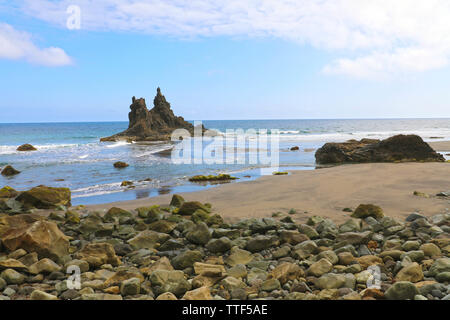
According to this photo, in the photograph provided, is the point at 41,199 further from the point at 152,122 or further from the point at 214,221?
the point at 152,122

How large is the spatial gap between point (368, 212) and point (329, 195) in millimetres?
2389

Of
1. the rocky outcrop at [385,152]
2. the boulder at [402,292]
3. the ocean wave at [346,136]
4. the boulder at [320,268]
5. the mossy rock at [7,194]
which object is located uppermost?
the ocean wave at [346,136]

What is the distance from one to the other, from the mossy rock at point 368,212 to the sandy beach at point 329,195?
0.27 metres

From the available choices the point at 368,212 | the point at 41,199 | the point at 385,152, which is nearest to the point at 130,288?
the point at 368,212

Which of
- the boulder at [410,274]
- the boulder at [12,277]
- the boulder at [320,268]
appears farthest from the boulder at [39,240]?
the boulder at [410,274]

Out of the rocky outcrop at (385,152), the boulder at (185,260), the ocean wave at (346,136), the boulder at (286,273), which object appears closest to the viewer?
the boulder at (286,273)

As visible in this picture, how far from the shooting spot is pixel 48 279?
14.4ft

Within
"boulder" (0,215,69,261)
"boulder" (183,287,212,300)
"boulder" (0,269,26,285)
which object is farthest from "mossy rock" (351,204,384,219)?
"boulder" (0,269,26,285)

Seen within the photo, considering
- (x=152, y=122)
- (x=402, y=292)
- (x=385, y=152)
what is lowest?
Result: (x=402, y=292)

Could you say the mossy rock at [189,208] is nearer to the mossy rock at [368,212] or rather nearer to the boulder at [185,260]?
the boulder at [185,260]

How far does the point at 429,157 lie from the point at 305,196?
11927 mm

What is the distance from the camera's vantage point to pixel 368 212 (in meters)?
6.71

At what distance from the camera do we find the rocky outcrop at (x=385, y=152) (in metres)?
17.8
